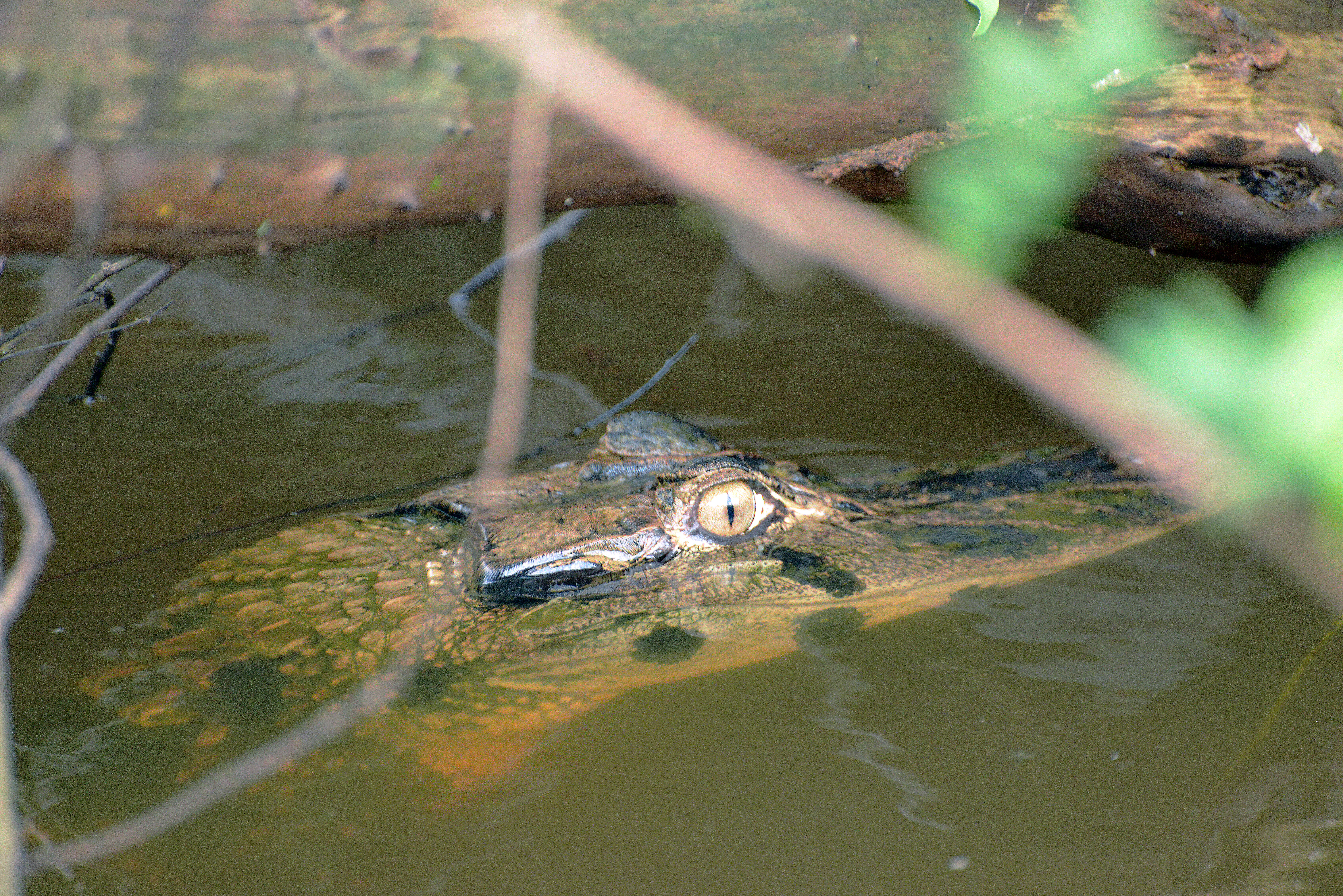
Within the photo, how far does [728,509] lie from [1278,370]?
143 centimetres

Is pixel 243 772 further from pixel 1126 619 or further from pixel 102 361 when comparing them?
pixel 1126 619

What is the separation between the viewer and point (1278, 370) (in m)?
2.43

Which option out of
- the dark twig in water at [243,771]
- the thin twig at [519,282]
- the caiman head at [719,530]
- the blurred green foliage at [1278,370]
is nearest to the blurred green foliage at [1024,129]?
the blurred green foliage at [1278,370]

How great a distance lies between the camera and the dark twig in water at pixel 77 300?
6.84 feet

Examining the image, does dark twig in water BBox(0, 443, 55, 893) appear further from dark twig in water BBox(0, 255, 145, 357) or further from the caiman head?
the caiman head

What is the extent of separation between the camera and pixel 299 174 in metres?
1.91

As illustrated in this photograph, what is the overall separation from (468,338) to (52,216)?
9.30ft

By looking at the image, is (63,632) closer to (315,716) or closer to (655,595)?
(315,716)

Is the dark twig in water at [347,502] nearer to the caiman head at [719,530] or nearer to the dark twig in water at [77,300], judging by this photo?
the caiman head at [719,530]

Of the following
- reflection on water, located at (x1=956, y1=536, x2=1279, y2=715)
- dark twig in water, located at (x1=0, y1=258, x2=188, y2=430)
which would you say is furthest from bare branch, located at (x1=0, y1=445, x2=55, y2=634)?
reflection on water, located at (x1=956, y1=536, x2=1279, y2=715)

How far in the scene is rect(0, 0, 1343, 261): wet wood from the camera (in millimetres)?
1702

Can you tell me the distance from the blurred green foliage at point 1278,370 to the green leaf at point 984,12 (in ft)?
3.64

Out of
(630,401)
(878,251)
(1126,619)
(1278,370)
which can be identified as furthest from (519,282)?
(1278,370)

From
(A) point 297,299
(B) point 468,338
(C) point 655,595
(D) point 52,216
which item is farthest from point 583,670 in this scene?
(A) point 297,299
